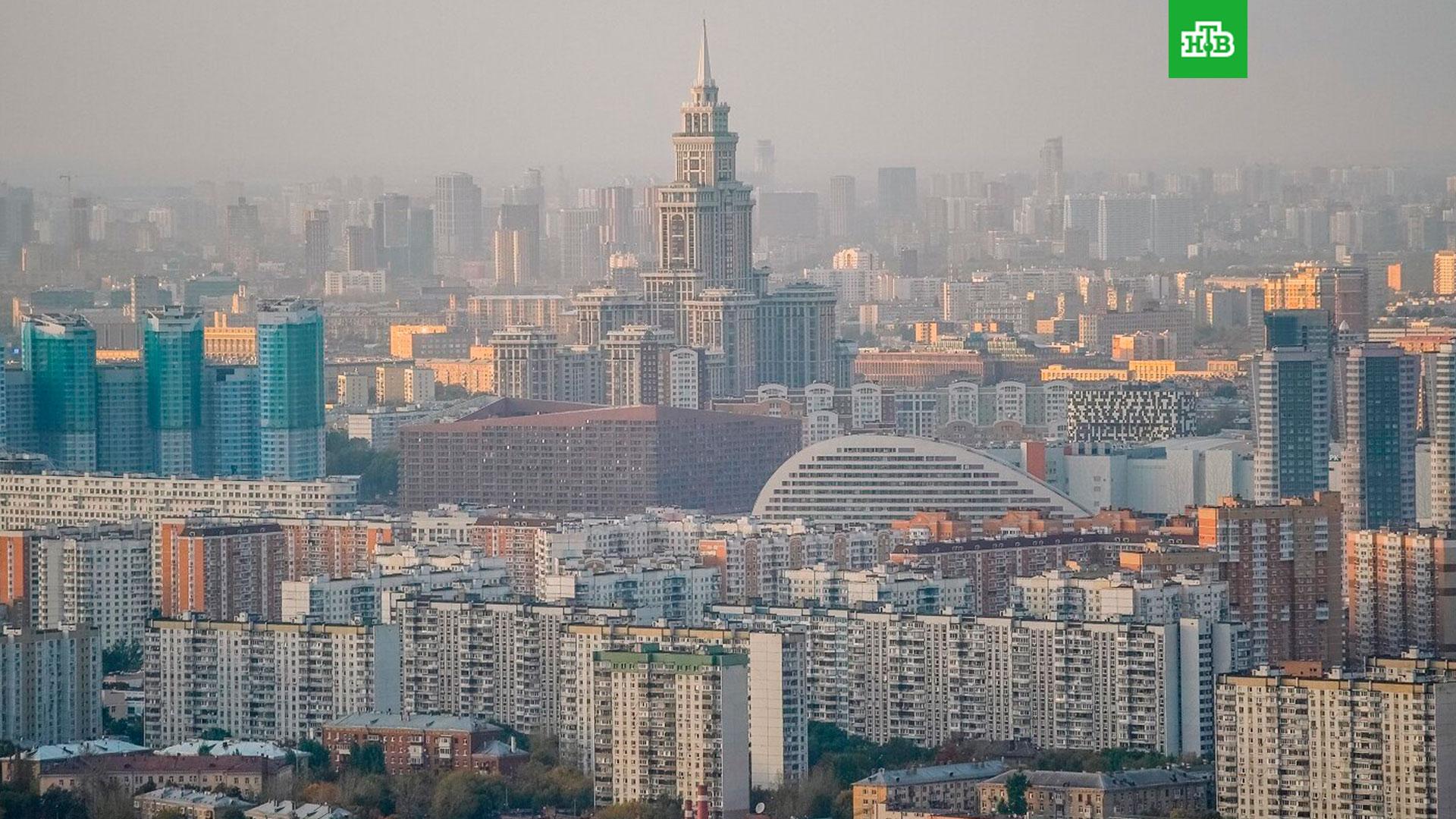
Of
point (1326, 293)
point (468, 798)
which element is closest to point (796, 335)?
point (1326, 293)

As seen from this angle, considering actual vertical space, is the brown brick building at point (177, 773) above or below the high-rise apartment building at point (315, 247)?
below

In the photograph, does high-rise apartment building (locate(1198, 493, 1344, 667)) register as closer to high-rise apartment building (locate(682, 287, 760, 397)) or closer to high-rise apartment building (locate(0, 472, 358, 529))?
high-rise apartment building (locate(0, 472, 358, 529))

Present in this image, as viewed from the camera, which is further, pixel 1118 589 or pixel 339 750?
pixel 1118 589

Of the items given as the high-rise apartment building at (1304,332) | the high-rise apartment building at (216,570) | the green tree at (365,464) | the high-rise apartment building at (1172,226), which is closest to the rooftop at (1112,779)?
the high-rise apartment building at (216,570)

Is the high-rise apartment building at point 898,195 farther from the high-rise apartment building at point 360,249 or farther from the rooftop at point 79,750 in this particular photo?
the rooftop at point 79,750

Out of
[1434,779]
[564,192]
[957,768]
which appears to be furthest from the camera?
[564,192]

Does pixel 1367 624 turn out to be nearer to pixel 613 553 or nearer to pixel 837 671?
pixel 837 671

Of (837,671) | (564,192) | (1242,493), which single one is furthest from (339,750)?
(564,192)
